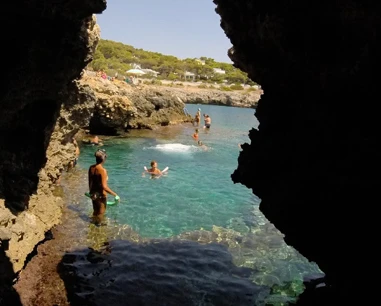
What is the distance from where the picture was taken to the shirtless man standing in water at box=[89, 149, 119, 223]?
33.3 feet

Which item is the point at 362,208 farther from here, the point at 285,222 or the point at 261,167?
the point at 261,167

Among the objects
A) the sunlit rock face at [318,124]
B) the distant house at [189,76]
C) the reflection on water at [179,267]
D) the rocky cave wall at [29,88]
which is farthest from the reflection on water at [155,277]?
the distant house at [189,76]

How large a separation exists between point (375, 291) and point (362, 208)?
112 centimetres

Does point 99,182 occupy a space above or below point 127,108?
below

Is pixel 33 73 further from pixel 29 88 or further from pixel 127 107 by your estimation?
pixel 127 107

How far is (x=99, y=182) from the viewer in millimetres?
10273

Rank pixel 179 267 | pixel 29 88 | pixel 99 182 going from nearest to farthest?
pixel 29 88
pixel 179 267
pixel 99 182

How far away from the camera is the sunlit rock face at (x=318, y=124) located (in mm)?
4656

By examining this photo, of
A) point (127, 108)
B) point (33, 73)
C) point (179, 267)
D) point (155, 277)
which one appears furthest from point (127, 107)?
point (33, 73)

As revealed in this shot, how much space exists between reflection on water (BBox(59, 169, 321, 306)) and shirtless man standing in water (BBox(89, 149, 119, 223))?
2.16ft

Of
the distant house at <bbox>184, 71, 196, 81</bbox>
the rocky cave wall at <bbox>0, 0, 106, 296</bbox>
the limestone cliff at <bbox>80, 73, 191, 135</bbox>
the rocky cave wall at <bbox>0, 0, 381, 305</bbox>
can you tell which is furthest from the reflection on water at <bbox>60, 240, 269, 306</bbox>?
the distant house at <bbox>184, 71, 196, 81</bbox>

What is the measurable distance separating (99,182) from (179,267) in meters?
3.08

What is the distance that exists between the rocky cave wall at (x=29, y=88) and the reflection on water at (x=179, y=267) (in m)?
1.43

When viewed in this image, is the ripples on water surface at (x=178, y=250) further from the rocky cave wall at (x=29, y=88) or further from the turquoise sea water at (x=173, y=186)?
the rocky cave wall at (x=29, y=88)
